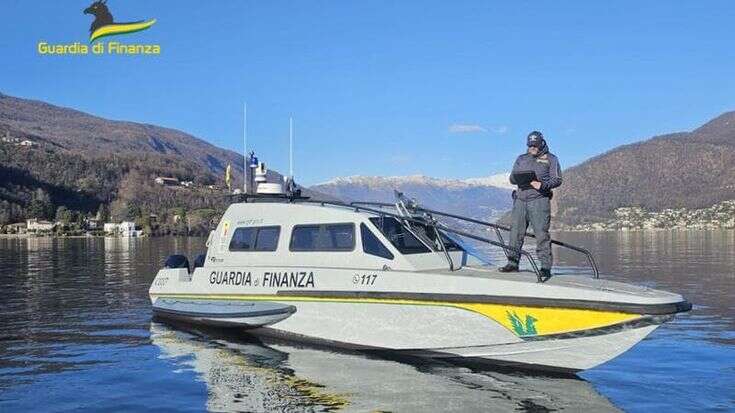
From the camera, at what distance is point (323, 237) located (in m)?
12.0

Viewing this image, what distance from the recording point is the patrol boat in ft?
30.3

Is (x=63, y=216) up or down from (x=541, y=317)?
up

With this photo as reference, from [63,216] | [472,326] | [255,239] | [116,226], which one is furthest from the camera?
[63,216]

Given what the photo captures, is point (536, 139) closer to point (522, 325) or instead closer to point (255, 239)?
point (522, 325)

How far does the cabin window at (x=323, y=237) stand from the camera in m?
11.6

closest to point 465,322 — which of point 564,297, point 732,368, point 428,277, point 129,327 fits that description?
point 428,277

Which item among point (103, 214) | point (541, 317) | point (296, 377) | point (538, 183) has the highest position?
point (103, 214)

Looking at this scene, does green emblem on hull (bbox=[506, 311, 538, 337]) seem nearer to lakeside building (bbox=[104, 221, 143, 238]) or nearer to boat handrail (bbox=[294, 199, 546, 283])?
boat handrail (bbox=[294, 199, 546, 283])

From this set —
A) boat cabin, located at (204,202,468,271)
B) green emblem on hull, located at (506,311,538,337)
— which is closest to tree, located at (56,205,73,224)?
boat cabin, located at (204,202,468,271)

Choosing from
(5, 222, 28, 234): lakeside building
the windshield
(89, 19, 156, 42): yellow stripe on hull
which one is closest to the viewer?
the windshield

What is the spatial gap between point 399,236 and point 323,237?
1.46 meters

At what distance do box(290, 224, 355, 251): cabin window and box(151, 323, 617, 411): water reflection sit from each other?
177 cm

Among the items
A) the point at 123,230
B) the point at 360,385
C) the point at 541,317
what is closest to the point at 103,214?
the point at 123,230

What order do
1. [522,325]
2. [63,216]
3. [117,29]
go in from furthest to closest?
[63,216]
[117,29]
[522,325]
